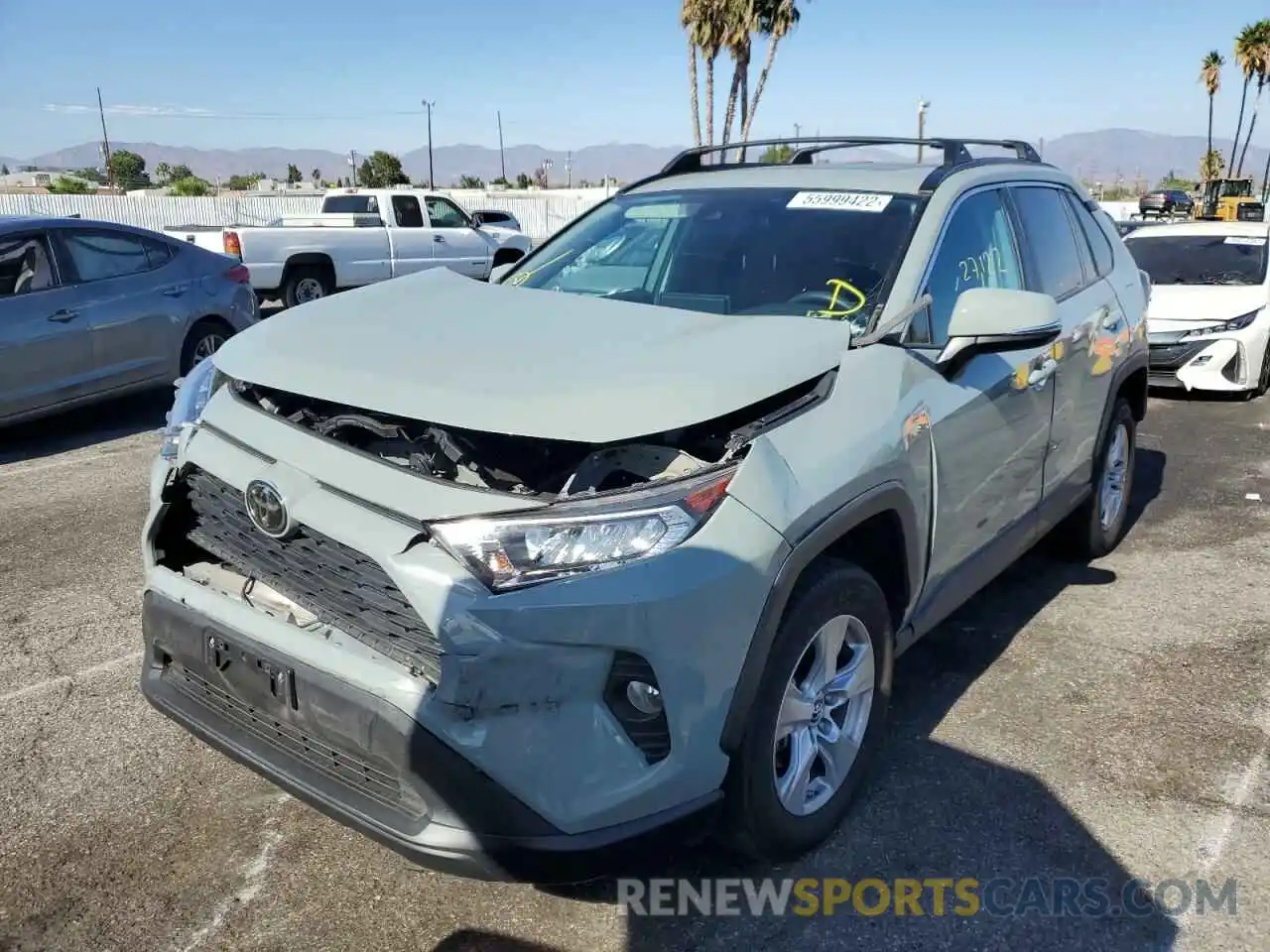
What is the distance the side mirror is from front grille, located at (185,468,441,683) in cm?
179

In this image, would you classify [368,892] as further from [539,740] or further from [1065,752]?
[1065,752]

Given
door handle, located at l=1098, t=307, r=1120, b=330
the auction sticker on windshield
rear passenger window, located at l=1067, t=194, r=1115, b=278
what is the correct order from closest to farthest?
A: the auction sticker on windshield, door handle, located at l=1098, t=307, r=1120, b=330, rear passenger window, located at l=1067, t=194, r=1115, b=278

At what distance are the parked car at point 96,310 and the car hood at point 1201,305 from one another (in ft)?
25.2

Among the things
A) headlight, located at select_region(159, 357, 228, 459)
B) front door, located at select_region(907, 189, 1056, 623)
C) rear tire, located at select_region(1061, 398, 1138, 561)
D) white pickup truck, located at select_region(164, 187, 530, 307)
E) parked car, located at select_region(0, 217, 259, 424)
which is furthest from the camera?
white pickup truck, located at select_region(164, 187, 530, 307)

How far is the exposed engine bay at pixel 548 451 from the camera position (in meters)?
2.47

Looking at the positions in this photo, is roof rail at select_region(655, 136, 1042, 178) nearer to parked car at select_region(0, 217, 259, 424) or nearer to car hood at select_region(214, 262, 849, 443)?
car hood at select_region(214, 262, 849, 443)

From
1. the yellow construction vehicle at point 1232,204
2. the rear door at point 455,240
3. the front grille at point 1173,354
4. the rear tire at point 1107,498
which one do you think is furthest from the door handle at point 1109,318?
the yellow construction vehicle at point 1232,204

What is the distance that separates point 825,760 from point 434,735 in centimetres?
117

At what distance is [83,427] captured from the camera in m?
7.84

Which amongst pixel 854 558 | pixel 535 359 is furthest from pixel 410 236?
pixel 854 558

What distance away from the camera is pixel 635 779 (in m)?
2.20

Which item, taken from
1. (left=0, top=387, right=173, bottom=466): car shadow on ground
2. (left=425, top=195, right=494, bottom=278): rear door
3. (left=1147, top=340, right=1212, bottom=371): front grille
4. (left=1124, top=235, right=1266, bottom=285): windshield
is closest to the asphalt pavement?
(left=0, top=387, right=173, bottom=466): car shadow on ground

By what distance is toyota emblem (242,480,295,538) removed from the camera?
7.85ft

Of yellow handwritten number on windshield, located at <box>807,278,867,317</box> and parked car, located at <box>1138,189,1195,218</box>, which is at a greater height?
yellow handwritten number on windshield, located at <box>807,278,867,317</box>
